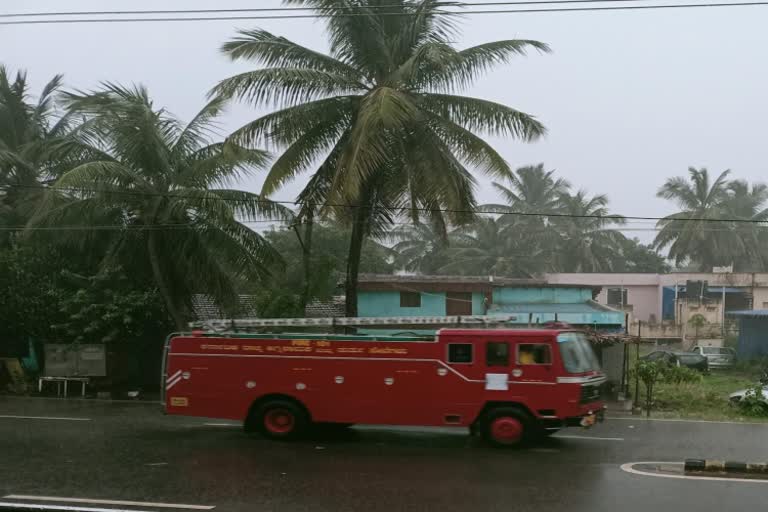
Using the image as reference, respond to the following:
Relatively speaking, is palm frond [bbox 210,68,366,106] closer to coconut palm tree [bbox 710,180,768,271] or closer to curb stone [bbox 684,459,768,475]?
curb stone [bbox 684,459,768,475]

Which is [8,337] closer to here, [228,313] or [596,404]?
[228,313]

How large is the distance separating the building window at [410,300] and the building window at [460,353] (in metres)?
17.1

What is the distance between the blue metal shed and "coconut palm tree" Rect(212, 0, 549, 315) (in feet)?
68.6

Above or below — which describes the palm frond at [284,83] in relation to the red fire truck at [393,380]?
above

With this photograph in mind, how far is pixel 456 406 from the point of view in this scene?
44.1 feet

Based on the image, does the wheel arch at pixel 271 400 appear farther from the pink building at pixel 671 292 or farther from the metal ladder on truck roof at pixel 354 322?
the pink building at pixel 671 292

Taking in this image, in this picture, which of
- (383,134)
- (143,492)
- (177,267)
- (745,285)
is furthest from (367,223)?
(745,285)

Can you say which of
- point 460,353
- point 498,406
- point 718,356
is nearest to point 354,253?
point 460,353

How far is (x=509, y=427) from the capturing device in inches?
523

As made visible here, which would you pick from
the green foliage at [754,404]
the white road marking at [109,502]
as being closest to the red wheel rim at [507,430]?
the white road marking at [109,502]

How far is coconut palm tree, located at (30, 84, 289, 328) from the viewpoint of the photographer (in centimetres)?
2067

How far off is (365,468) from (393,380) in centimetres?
233

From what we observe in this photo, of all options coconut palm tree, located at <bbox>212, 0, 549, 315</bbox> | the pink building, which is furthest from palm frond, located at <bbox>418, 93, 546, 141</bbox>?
the pink building

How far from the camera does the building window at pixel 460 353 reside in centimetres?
1348
